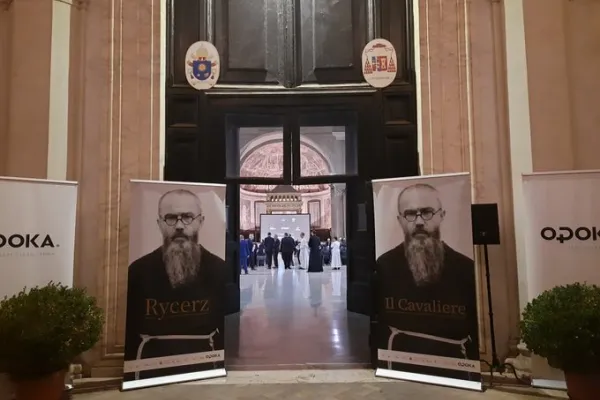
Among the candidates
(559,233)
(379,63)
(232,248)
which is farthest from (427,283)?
(232,248)

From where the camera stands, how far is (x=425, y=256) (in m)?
4.18

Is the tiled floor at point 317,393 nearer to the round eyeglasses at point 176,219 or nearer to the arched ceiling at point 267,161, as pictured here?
the round eyeglasses at point 176,219

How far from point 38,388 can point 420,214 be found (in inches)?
131

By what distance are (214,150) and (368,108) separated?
70.4 inches

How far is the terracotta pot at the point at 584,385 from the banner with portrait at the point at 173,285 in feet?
9.43

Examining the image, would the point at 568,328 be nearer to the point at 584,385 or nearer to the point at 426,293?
the point at 584,385

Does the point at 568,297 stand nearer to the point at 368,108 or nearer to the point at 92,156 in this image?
the point at 368,108

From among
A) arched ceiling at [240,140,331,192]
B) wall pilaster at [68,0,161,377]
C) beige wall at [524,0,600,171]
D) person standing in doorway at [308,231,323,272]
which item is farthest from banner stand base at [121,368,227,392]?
arched ceiling at [240,140,331,192]

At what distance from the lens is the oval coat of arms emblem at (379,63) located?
16.7 ft

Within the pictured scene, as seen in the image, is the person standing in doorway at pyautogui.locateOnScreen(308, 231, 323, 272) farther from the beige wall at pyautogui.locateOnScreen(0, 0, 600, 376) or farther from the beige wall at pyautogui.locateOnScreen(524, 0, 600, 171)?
the beige wall at pyautogui.locateOnScreen(524, 0, 600, 171)

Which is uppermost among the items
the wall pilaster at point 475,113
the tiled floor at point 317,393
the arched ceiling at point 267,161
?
the arched ceiling at point 267,161

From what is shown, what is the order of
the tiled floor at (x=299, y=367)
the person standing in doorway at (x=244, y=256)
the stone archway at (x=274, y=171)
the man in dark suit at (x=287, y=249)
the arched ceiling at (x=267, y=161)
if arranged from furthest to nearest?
the arched ceiling at (x=267, y=161), the stone archway at (x=274, y=171), the man in dark suit at (x=287, y=249), the person standing in doorway at (x=244, y=256), the tiled floor at (x=299, y=367)

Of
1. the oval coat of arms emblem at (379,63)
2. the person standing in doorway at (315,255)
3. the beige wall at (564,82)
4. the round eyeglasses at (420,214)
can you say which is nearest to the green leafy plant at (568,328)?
the round eyeglasses at (420,214)

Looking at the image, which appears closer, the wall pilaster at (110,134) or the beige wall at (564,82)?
the beige wall at (564,82)
